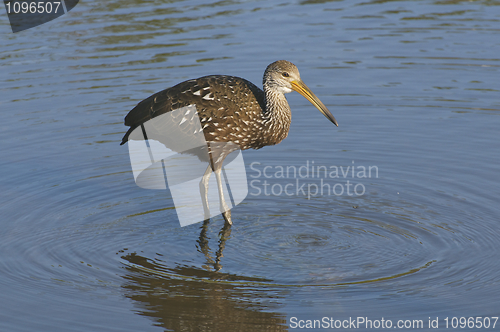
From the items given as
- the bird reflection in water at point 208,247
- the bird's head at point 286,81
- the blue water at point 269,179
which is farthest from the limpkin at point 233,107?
the blue water at point 269,179

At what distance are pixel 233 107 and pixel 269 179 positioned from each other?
5.82 ft

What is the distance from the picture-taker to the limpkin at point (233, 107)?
829 centimetres

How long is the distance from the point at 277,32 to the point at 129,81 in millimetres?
3665

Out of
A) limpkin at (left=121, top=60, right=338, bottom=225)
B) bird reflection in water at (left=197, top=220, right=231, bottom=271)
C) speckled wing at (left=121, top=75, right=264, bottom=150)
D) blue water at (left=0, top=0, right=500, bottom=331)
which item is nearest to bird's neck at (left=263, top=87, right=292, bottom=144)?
limpkin at (left=121, top=60, right=338, bottom=225)

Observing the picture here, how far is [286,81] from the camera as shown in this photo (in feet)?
27.9

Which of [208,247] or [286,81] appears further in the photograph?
[286,81]

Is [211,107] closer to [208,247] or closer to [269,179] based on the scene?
[208,247]

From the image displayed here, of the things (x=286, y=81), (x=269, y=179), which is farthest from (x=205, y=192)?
(x=286, y=81)

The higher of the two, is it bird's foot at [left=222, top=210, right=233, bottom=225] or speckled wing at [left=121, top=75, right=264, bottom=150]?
speckled wing at [left=121, top=75, right=264, bottom=150]

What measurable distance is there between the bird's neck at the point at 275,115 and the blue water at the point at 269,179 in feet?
3.27

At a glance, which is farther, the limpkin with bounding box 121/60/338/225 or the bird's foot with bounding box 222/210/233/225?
the bird's foot with bounding box 222/210/233/225

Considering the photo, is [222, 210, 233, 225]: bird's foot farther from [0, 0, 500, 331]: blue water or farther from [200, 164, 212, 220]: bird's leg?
[200, 164, 212, 220]: bird's leg

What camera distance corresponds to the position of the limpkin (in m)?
8.29

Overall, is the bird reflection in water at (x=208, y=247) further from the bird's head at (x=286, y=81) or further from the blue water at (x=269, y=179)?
the bird's head at (x=286, y=81)
